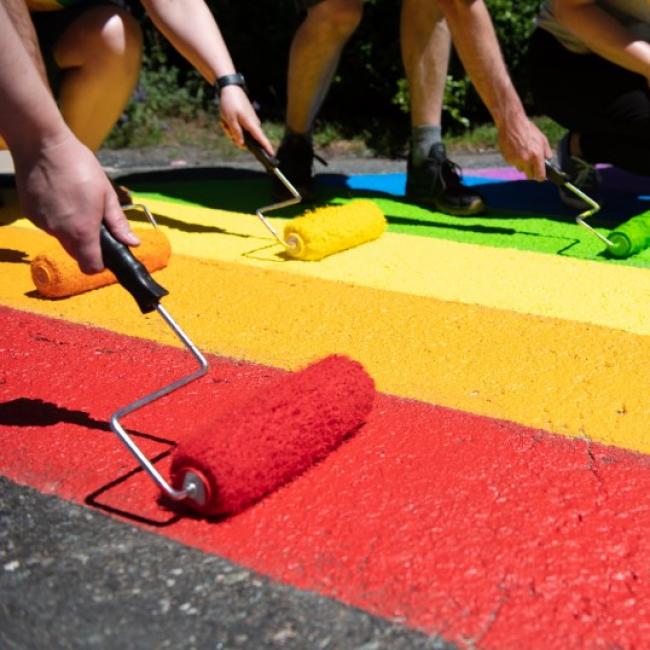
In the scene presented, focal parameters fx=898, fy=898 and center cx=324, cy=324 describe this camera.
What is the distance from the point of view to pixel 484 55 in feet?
12.3

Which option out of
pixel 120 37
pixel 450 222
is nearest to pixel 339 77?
pixel 450 222

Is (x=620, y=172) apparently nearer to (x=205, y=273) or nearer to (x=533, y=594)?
(x=205, y=273)

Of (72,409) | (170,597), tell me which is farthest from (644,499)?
(72,409)

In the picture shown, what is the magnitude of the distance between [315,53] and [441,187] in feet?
3.10

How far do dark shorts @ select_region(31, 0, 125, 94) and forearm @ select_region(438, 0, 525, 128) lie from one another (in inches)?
60.2

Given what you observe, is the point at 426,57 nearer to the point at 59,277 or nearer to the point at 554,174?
the point at 554,174

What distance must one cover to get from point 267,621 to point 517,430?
85cm

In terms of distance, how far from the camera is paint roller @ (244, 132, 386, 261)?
11.2ft

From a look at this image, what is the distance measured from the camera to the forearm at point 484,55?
12.1 feet

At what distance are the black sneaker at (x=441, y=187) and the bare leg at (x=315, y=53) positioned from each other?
605 mm

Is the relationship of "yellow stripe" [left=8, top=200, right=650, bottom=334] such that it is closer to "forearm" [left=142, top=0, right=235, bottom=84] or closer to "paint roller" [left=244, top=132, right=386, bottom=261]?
"paint roller" [left=244, top=132, right=386, bottom=261]

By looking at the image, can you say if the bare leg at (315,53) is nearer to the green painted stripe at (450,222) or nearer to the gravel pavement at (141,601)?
the green painted stripe at (450,222)

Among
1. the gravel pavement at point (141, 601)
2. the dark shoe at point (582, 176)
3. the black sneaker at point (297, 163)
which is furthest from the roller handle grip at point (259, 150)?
the gravel pavement at point (141, 601)

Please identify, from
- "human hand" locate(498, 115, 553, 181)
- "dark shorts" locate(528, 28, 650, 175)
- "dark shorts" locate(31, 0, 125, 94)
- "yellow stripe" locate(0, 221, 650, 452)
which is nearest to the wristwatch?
"yellow stripe" locate(0, 221, 650, 452)
